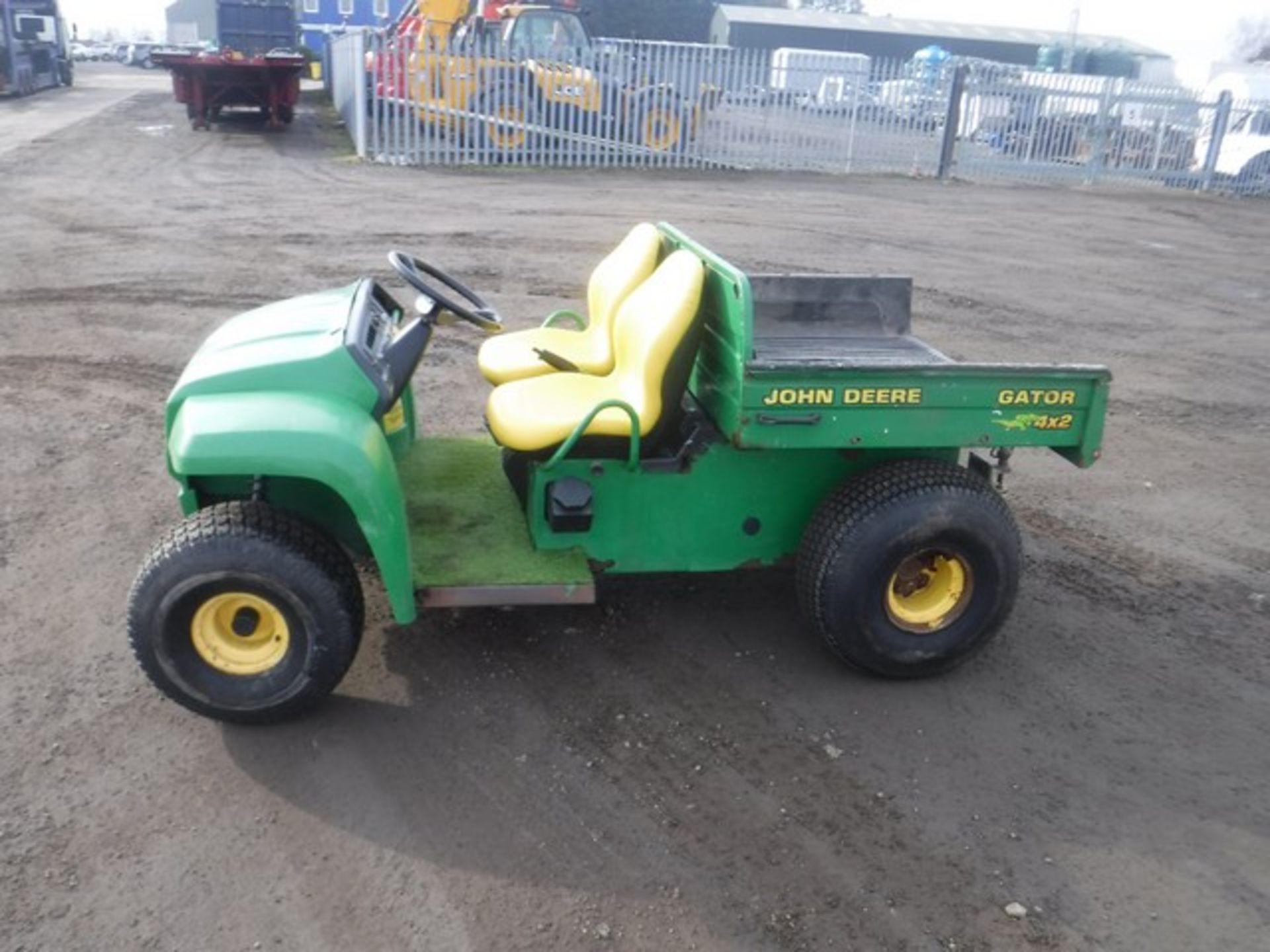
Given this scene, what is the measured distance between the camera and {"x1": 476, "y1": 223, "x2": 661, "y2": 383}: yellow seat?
4.57 metres

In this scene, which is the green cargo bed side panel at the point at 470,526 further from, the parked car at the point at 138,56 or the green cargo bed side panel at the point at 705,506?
the parked car at the point at 138,56

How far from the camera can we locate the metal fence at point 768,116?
1695cm

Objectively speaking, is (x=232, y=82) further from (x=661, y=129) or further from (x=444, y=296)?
(x=444, y=296)

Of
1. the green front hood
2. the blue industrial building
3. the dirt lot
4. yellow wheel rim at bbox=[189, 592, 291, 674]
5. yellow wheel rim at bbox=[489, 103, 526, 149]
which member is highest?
the blue industrial building

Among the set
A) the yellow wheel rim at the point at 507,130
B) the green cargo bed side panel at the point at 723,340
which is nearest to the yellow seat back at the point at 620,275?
the green cargo bed side panel at the point at 723,340

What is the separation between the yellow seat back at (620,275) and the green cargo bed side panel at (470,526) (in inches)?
27.4

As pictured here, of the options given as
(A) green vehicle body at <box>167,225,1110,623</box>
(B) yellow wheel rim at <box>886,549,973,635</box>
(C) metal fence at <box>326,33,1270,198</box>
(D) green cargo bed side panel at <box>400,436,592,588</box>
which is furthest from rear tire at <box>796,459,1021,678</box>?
(C) metal fence at <box>326,33,1270,198</box>

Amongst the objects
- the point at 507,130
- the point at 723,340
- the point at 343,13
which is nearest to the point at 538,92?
the point at 507,130

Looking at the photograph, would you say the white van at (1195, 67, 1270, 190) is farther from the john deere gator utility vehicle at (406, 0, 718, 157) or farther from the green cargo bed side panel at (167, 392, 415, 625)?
the green cargo bed side panel at (167, 392, 415, 625)

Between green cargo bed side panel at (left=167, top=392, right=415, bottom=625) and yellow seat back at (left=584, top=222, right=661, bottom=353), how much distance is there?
4.86 ft

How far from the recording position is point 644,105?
59.0 feet

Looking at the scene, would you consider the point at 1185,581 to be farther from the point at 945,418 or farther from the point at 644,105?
the point at 644,105

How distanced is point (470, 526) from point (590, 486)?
0.48 m

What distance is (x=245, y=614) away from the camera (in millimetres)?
3453
